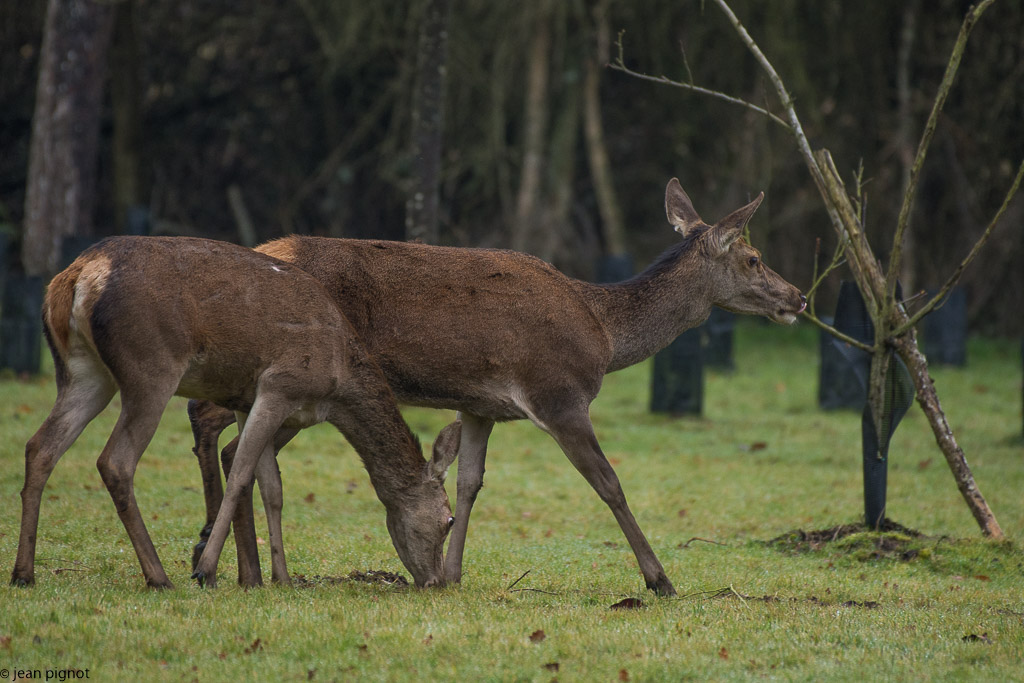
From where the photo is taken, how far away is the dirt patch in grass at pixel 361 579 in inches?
268

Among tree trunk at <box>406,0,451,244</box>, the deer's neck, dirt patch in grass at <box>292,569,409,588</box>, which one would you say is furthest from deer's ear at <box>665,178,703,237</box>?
tree trunk at <box>406,0,451,244</box>

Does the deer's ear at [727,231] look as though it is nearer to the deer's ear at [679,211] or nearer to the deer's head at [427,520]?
the deer's ear at [679,211]

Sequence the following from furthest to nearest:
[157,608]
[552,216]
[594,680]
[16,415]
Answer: [552,216]
[16,415]
[157,608]
[594,680]

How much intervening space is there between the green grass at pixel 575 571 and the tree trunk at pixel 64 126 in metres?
4.42

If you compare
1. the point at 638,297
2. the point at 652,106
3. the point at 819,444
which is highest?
the point at 652,106

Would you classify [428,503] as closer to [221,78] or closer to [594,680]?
[594,680]

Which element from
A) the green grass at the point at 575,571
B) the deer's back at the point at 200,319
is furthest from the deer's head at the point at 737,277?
the deer's back at the point at 200,319

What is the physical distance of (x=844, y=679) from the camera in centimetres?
509

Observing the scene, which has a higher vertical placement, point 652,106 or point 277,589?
point 652,106

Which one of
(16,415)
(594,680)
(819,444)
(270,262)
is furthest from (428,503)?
(819,444)

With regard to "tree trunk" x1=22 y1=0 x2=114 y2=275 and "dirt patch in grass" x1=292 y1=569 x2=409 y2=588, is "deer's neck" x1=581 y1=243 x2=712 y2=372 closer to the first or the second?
"dirt patch in grass" x1=292 y1=569 x2=409 y2=588

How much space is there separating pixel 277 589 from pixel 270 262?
1.70 metres

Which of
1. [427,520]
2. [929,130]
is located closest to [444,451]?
[427,520]

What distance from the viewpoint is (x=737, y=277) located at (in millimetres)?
7840
